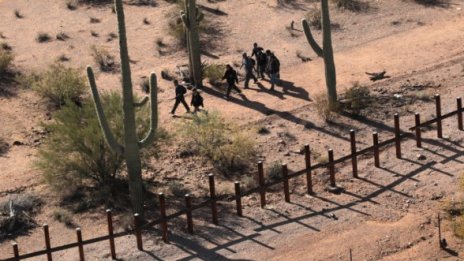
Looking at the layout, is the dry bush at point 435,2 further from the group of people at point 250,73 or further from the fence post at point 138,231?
the fence post at point 138,231

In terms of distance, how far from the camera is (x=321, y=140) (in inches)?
1085

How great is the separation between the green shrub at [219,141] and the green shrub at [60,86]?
4786 millimetres

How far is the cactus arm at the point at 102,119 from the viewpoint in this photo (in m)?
22.6

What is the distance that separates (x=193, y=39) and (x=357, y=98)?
576 centimetres

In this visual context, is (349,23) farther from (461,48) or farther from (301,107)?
(301,107)

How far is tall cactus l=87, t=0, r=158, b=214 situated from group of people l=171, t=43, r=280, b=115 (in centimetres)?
678

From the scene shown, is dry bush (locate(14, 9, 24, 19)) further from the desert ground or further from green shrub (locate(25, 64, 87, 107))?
green shrub (locate(25, 64, 87, 107))

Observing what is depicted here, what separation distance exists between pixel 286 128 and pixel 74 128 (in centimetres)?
603

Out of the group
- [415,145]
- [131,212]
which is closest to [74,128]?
[131,212]

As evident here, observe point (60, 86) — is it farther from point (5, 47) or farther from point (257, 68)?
point (257, 68)

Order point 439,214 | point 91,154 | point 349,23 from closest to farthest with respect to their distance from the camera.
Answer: point 439,214 < point 91,154 < point 349,23

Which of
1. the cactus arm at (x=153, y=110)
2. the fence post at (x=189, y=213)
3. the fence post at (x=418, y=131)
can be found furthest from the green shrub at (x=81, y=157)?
the fence post at (x=418, y=131)

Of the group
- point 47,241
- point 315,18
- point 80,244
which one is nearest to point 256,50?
point 315,18

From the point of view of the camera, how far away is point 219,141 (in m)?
26.9
